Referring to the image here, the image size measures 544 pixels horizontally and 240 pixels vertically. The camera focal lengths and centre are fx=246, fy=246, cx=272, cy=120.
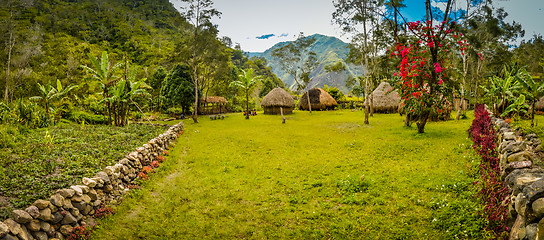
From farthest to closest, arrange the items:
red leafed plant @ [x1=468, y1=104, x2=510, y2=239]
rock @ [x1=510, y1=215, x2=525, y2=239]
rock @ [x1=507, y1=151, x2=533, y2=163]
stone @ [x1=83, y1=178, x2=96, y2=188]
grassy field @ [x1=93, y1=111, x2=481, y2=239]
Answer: stone @ [x1=83, y1=178, x2=96, y2=188]
rock @ [x1=507, y1=151, x2=533, y2=163]
grassy field @ [x1=93, y1=111, x2=481, y2=239]
red leafed plant @ [x1=468, y1=104, x2=510, y2=239]
rock @ [x1=510, y1=215, x2=525, y2=239]

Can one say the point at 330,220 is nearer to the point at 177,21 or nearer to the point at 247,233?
the point at 247,233

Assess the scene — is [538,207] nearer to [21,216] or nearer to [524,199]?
[524,199]

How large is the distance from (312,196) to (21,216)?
4964 millimetres

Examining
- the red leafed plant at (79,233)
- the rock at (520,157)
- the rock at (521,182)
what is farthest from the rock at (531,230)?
the red leafed plant at (79,233)

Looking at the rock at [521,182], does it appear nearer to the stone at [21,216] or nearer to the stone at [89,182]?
the stone at [21,216]

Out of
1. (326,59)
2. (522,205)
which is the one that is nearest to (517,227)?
(522,205)

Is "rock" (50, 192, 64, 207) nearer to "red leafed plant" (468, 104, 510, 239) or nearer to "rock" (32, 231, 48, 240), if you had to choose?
"rock" (32, 231, 48, 240)

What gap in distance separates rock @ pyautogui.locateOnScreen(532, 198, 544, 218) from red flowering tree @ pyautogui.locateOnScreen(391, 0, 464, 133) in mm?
8014

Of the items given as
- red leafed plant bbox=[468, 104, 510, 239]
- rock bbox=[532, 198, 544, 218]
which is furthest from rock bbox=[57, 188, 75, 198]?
red leafed plant bbox=[468, 104, 510, 239]

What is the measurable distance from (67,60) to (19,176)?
88.2 ft

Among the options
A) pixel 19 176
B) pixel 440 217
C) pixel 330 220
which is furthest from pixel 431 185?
pixel 19 176

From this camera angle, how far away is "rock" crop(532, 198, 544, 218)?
254 cm

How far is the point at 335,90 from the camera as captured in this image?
38469mm

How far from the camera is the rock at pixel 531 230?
8.40 ft
